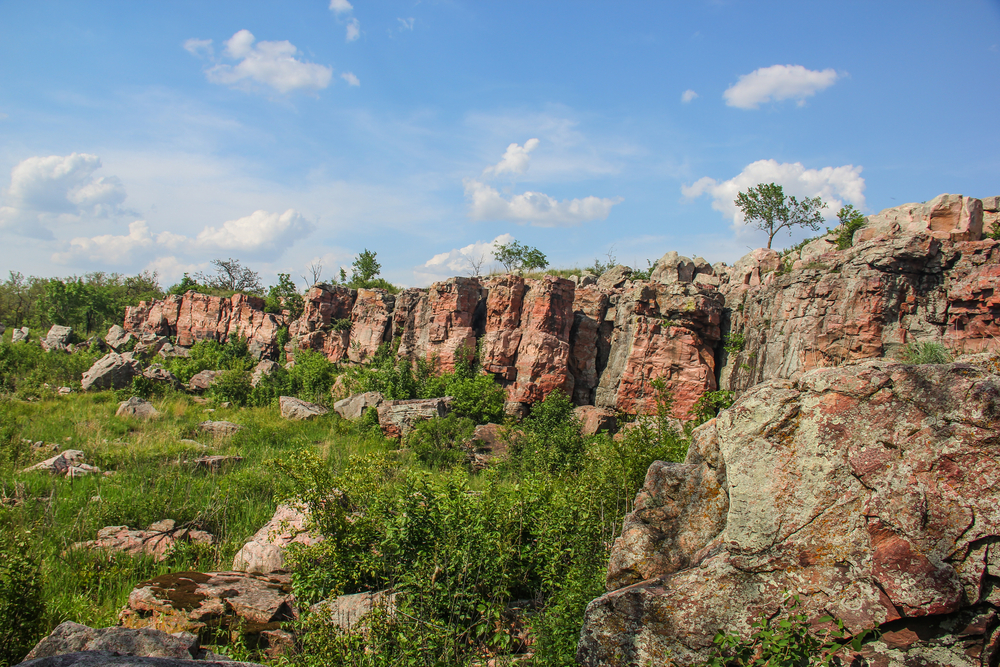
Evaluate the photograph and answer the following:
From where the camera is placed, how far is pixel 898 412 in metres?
3.01

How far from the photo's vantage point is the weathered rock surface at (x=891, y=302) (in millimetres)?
12539

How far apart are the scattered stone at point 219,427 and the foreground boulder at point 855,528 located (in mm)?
13592

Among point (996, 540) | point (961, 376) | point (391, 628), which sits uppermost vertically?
point (961, 376)

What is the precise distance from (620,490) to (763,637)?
422 centimetres

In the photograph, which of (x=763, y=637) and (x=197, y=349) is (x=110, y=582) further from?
(x=197, y=349)

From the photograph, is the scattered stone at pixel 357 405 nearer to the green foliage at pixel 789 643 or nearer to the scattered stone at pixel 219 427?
the scattered stone at pixel 219 427

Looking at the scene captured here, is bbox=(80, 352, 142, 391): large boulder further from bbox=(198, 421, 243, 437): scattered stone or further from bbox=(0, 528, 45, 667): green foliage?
bbox=(0, 528, 45, 667): green foliage

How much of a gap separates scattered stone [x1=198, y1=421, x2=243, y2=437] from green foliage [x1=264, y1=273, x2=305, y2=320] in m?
10.5

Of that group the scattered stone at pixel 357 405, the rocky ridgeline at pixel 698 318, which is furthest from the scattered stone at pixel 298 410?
the rocky ridgeline at pixel 698 318

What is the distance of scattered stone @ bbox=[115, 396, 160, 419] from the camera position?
50.7ft

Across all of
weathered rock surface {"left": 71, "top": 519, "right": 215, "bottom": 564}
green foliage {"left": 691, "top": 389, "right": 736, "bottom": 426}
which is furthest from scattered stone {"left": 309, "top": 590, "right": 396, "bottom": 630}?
green foliage {"left": 691, "top": 389, "right": 736, "bottom": 426}

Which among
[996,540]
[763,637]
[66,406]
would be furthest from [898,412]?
[66,406]

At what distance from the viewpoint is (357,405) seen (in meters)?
16.2

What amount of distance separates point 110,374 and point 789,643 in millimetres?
21904
